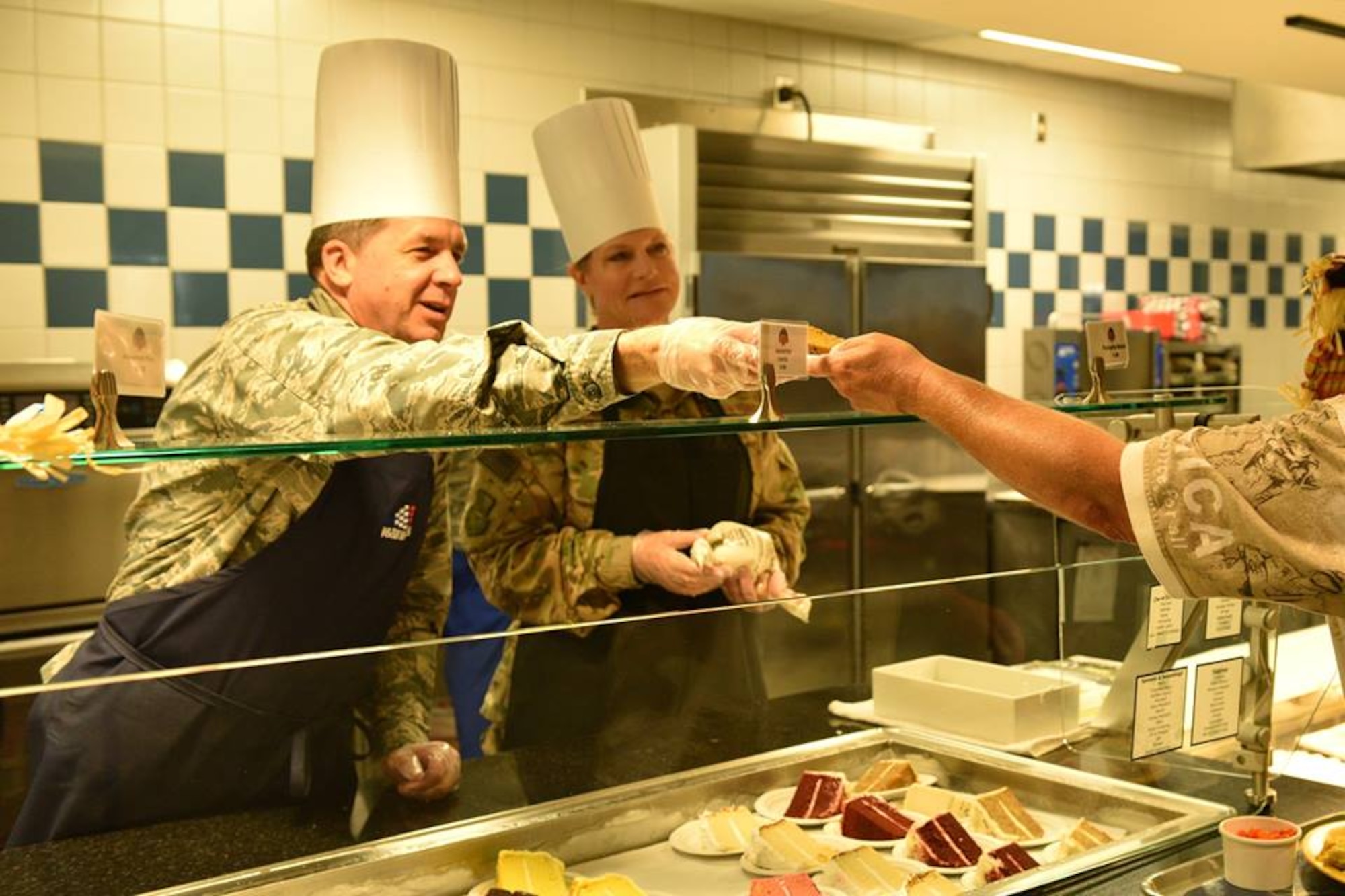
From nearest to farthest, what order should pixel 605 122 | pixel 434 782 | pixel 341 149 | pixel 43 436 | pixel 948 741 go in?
pixel 43 436 → pixel 434 782 → pixel 948 741 → pixel 341 149 → pixel 605 122

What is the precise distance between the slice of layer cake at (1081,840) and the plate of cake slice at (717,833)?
31 cm

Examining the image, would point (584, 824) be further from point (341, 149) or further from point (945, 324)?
point (945, 324)

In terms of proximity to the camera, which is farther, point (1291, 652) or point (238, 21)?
point (238, 21)

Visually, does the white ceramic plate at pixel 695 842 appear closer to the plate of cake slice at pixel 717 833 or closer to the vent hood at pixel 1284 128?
the plate of cake slice at pixel 717 833

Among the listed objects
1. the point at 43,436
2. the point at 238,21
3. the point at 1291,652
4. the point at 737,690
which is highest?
the point at 238,21

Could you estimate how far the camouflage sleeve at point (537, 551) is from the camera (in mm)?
→ 1956

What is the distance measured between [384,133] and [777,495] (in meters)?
0.88

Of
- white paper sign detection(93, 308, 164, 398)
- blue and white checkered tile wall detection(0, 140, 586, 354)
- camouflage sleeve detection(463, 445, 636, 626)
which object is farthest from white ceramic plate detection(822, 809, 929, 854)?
blue and white checkered tile wall detection(0, 140, 586, 354)

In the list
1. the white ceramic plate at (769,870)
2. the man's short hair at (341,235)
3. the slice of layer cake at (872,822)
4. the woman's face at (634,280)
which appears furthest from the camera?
the woman's face at (634,280)

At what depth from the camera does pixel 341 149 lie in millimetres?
2129

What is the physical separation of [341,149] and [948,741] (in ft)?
4.15

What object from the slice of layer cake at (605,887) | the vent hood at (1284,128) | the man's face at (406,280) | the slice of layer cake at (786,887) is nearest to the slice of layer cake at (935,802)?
the slice of layer cake at (786,887)

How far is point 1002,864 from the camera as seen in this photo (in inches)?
53.4

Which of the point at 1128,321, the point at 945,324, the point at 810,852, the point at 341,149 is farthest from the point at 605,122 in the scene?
the point at 1128,321
